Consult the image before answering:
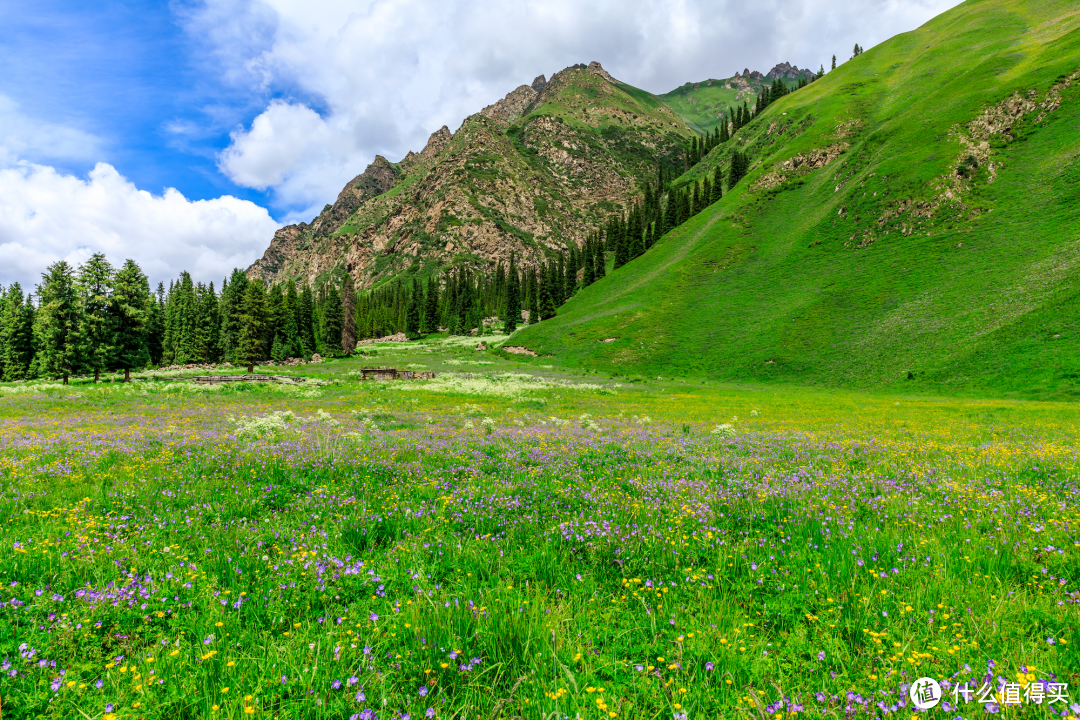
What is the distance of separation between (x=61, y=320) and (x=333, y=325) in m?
48.4

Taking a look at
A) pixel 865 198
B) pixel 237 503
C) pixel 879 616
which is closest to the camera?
pixel 879 616

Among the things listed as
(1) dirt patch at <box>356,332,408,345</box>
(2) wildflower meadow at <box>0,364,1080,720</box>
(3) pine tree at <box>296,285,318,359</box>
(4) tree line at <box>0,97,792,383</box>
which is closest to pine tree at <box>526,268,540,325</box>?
(4) tree line at <box>0,97,792,383</box>

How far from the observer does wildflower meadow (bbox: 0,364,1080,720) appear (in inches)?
123

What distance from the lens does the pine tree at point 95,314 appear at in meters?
52.8

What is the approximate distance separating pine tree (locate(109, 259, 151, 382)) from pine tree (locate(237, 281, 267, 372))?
16.9m

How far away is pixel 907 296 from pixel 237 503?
267ft

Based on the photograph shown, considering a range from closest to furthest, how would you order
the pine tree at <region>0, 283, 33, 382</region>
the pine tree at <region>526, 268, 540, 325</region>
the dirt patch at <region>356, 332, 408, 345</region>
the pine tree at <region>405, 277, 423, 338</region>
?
the pine tree at <region>0, 283, 33, 382</region>
the pine tree at <region>526, 268, 540, 325</region>
the dirt patch at <region>356, 332, 408, 345</region>
the pine tree at <region>405, 277, 423, 338</region>

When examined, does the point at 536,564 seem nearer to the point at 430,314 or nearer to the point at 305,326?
the point at 305,326

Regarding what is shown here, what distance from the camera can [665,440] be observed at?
53.8 ft

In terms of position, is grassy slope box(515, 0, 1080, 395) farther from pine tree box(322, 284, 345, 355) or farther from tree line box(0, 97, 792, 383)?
pine tree box(322, 284, 345, 355)

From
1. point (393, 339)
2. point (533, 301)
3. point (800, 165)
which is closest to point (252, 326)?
point (393, 339)

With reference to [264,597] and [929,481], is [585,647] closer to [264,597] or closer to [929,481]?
[264,597]

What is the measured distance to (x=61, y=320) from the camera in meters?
53.7

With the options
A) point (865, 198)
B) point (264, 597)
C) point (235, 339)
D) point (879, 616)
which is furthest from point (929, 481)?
point (235, 339)
